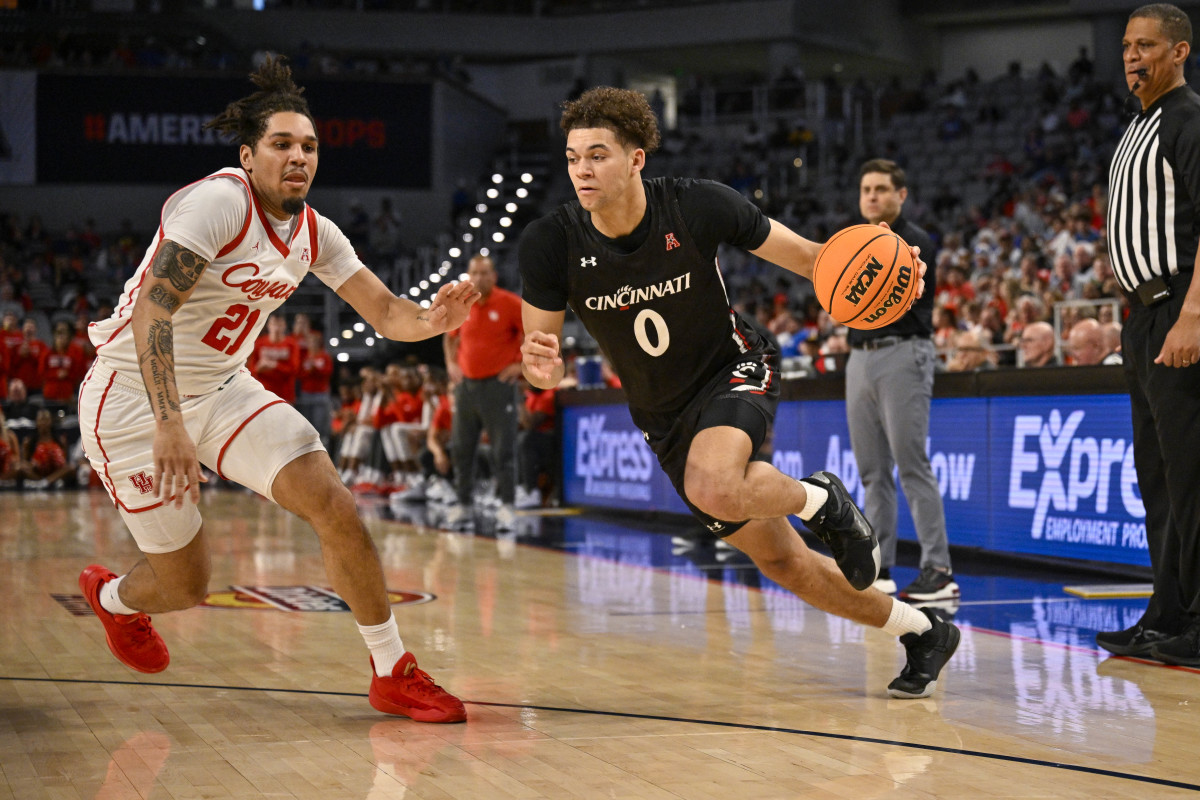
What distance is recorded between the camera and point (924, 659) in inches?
167

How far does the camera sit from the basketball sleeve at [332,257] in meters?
4.43

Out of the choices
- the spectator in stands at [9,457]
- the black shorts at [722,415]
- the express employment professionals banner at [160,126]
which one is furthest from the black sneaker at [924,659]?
the express employment professionals banner at [160,126]

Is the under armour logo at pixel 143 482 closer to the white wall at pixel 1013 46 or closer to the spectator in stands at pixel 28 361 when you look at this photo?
the spectator in stands at pixel 28 361

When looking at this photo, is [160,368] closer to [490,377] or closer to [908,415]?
[908,415]

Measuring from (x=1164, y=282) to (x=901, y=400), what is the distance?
5.87 feet

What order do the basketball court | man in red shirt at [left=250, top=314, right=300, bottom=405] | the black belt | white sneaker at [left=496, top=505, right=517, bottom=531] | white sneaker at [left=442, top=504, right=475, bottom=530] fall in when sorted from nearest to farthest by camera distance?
1. the basketball court
2. the black belt
3. white sneaker at [left=496, top=505, right=517, bottom=531]
4. white sneaker at [left=442, top=504, right=475, bottom=530]
5. man in red shirt at [left=250, top=314, right=300, bottom=405]

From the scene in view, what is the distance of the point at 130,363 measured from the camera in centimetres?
421

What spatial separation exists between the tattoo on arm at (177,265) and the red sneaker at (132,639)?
4.21 feet

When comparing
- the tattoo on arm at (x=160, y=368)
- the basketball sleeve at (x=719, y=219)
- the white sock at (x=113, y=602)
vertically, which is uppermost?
the basketball sleeve at (x=719, y=219)

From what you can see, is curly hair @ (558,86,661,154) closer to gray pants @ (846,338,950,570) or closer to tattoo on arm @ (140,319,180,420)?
tattoo on arm @ (140,319,180,420)

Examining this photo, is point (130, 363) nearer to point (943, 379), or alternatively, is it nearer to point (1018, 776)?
point (1018, 776)

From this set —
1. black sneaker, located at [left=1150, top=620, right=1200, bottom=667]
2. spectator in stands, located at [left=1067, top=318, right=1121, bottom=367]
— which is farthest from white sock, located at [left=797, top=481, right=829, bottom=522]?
spectator in stands, located at [left=1067, top=318, right=1121, bottom=367]

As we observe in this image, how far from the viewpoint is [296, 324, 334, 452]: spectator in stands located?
51.6 feet

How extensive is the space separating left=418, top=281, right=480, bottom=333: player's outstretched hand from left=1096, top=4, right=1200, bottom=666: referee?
2.44m
